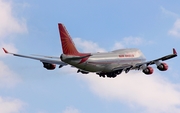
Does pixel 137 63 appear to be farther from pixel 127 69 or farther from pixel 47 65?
pixel 47 65

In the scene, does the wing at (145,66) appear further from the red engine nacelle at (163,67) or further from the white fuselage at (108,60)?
the white fuselage at (108,60)

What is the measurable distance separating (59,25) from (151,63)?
20491mm

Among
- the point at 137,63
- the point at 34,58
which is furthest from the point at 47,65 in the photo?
the point at 137,63

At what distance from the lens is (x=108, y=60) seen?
99.3 metres

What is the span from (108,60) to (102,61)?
216 centimetres

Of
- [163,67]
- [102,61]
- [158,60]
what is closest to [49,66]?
[102,61]

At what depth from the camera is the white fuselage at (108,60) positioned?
9356cm

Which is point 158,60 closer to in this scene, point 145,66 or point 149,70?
point 149,70

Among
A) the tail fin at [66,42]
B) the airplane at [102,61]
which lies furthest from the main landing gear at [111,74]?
the tail fin at [66,42]

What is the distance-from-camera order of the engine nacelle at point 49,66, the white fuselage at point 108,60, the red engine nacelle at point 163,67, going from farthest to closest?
the engine nacelle at point 49,66
the red engine nacelle at point 163,67
the white fuselage at point 108,60

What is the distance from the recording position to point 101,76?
102 metres

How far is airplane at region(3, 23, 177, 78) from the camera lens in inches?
3548

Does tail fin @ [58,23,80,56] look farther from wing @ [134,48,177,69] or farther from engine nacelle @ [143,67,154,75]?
engine nacelle @ [143,67,154,75]

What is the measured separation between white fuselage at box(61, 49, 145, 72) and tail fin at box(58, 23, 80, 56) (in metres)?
1.45
